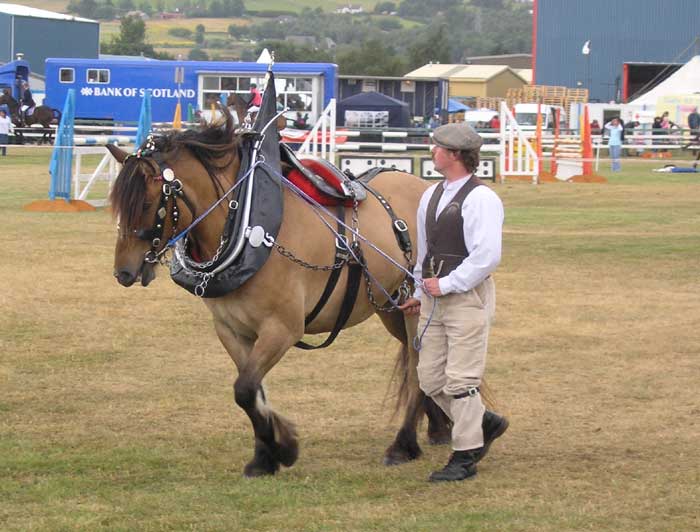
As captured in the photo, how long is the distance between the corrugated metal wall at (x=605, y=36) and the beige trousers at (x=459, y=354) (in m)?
60.1

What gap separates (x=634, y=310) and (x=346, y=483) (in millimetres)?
5858

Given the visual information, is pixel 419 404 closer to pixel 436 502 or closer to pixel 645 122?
pixel 436 502

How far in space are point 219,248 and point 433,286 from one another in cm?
103

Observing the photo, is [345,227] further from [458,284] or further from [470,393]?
[470,393]

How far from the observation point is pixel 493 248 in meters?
5.62

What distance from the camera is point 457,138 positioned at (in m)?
5.74

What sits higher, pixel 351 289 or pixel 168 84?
→ pixel 168 84

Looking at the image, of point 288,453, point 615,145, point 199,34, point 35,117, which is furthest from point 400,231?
point 199,34

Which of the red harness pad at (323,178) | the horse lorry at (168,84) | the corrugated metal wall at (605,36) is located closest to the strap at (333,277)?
the red harness pad at (323,178)

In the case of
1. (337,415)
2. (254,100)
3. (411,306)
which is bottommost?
(337,415)

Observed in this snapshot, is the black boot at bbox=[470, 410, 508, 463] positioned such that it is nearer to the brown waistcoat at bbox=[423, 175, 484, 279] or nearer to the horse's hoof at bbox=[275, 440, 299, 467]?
the brown waistcoat at bbox=[423, 175, 484, 279]

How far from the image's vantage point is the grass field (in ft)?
17.7

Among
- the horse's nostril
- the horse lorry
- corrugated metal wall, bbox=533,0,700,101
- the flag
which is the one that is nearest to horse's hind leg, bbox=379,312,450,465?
the horse's nostril

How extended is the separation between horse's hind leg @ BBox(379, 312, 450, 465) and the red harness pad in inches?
32.4
